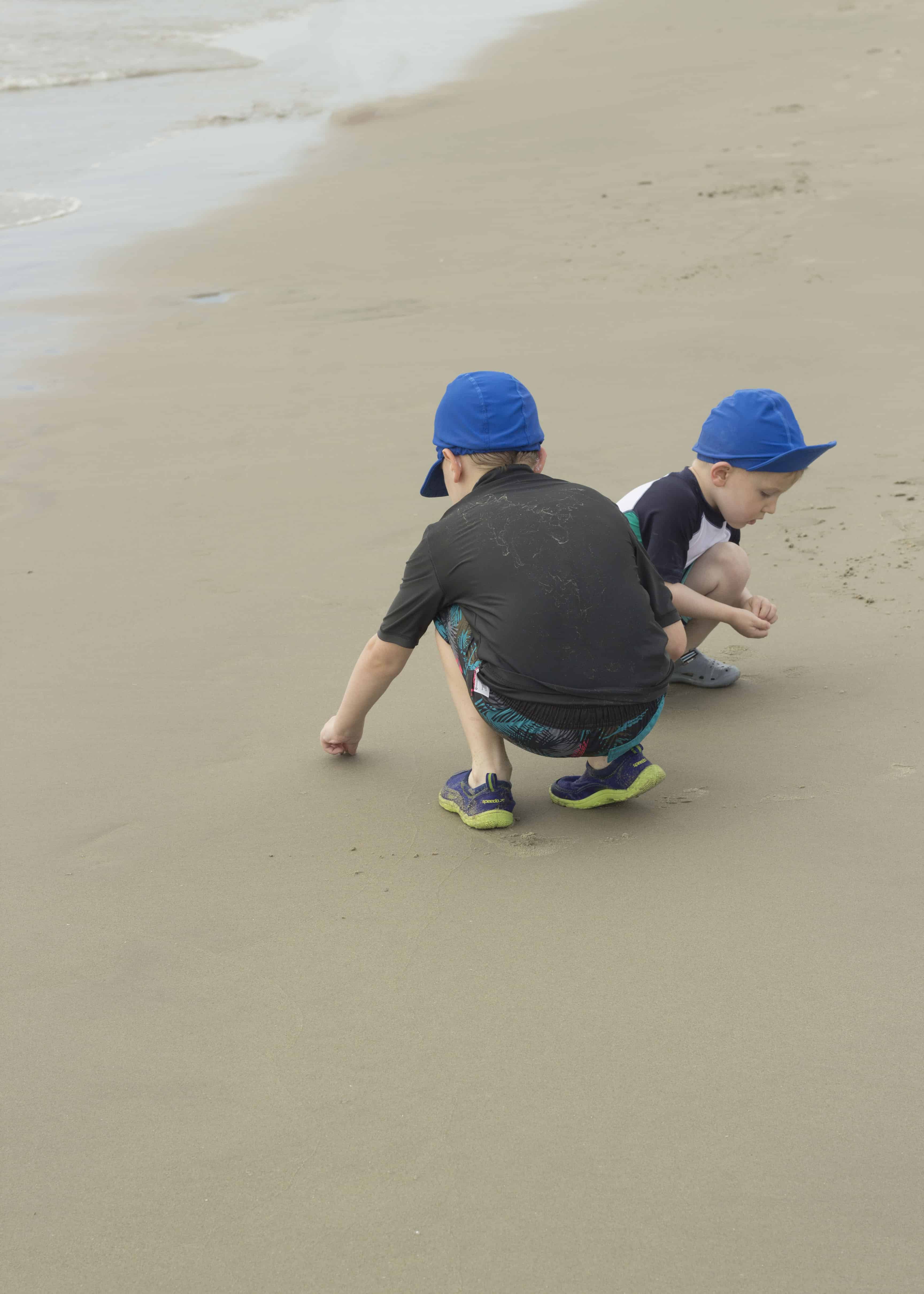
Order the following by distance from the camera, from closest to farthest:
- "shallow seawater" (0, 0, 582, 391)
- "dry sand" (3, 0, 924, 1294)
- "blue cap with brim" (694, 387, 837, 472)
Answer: "dry sand" (3, 0, 924, 1294) → "blue cap with brim" (694, 387, 837, 472) → "shallow seawater" (0, 0, 582, 391)

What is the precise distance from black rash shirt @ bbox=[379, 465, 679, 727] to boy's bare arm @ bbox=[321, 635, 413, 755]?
0.22m

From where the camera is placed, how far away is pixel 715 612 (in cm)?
272

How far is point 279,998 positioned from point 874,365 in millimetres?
3692

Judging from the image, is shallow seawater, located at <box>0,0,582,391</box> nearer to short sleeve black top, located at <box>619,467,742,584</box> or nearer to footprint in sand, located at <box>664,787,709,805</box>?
short sleeve black top, located at <box>619,467,742,584</box>

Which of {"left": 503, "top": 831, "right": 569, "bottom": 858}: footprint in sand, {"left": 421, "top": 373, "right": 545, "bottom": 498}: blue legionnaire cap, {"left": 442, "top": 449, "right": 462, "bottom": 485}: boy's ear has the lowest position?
{"left": 503, "top": 831, "right": 569, "bottom": 858}: footprint in sand

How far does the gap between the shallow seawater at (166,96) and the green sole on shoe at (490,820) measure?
3.93 m

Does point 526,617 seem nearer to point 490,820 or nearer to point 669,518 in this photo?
point 490,820

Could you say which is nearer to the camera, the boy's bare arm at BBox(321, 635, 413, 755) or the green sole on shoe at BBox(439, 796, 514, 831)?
the green sole on shoe at BBox(439, 796, 514, 831)

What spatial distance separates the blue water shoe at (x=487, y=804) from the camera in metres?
2.35

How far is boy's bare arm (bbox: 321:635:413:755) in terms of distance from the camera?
2.45 metres

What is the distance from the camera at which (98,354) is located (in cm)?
578

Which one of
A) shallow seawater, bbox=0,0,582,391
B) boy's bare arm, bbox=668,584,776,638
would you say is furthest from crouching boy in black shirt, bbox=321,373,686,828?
shallow seawater, bbox=0,0,582,391

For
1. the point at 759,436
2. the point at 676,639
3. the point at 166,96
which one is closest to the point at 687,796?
the point at 676,639

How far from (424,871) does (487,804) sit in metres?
0.20
